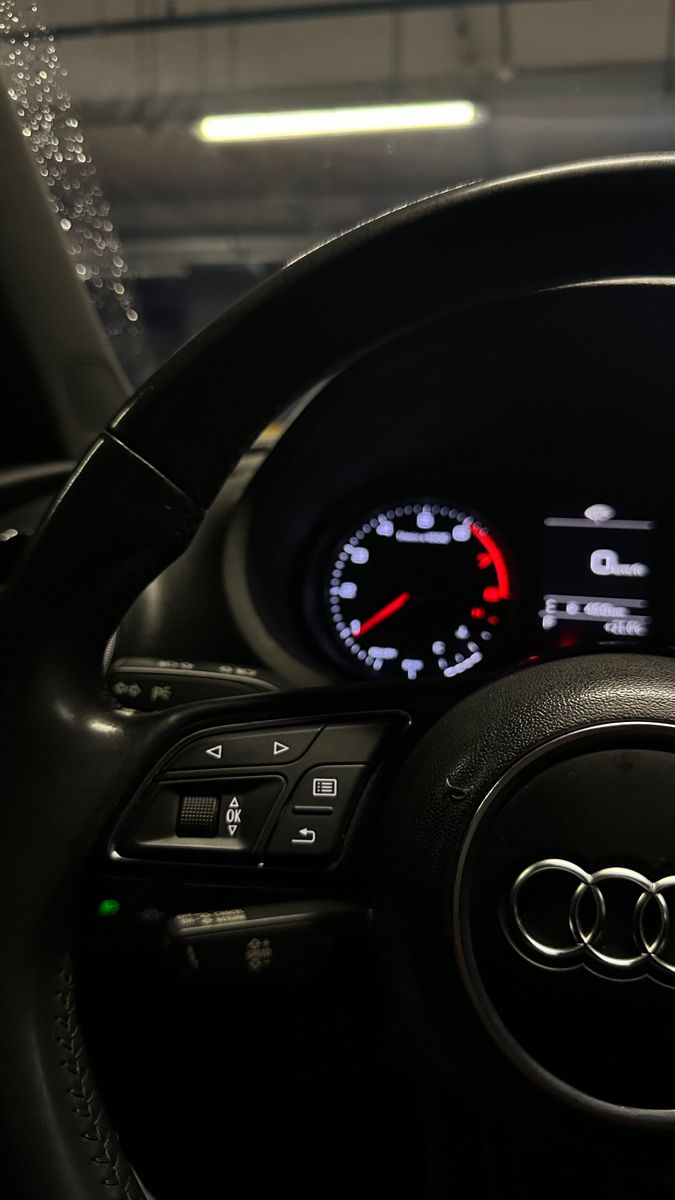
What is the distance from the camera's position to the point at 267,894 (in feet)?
2.10

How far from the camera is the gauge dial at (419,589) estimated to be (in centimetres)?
189

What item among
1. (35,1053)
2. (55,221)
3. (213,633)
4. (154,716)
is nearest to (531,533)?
(213,633)

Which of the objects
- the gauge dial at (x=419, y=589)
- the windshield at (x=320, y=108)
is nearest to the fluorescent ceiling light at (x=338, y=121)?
the windshield at (x=320, y=108)

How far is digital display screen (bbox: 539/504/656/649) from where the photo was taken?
1.90 meters

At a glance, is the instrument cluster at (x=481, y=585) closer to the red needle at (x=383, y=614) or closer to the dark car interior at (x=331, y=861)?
the red needle at (x=383, y=614)

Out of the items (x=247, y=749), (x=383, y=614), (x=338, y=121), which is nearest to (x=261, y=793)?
(x=247, y=749)

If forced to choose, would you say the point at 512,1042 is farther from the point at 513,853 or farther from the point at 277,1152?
the point at 277,1152

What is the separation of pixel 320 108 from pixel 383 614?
660 cm

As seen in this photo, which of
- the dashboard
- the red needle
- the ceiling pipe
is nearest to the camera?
the dashboard

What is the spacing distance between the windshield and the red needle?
2678 mm

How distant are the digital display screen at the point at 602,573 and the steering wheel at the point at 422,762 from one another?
1.29m

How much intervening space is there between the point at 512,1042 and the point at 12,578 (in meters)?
0.37

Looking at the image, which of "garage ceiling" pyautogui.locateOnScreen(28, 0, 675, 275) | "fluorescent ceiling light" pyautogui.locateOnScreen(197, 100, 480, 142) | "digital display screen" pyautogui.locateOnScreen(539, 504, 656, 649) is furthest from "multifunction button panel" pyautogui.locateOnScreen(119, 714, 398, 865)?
"fluorescent ceiling light" pyautogui.locateOnScreen(197, 100, 480, 142)

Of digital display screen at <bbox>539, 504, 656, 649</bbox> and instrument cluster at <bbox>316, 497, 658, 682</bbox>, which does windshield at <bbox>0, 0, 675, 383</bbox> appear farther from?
digital display screen at <bbox>539, 504, 656, 649</bbox>
